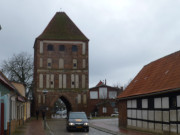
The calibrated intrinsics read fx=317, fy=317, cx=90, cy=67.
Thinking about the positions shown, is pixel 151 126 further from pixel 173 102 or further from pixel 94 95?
pixel 94 95

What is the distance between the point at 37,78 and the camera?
55.4 metres

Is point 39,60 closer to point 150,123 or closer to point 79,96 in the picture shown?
point 79,96

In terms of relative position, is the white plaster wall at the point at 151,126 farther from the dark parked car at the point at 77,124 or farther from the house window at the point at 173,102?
the dark parked car at the point at 77,124

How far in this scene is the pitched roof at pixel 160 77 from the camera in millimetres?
19883

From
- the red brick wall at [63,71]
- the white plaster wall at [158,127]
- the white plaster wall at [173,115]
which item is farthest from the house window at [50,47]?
the white plaster wall at [173,115]

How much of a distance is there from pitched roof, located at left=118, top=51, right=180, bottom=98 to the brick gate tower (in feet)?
93.0

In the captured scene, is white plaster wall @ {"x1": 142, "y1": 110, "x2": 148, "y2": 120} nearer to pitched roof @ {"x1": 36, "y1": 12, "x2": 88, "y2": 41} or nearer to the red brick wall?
the red brick wall

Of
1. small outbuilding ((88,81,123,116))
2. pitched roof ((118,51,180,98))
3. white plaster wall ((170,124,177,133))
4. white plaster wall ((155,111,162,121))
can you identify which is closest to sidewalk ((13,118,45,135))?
pitched roof ((118,51,180,98))

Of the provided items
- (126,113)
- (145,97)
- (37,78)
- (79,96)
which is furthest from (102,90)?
(145,97)

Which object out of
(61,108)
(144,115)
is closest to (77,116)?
(144,115)

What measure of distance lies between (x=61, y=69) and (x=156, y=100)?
120ft

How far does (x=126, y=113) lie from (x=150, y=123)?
20.7 feet

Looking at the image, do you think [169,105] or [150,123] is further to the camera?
[150,123]

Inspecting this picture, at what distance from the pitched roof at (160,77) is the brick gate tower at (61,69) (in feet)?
93.0
